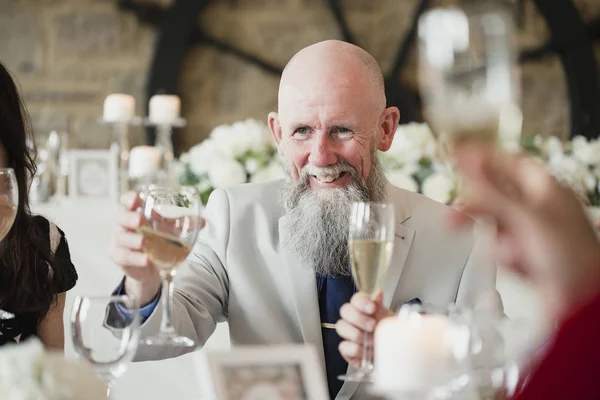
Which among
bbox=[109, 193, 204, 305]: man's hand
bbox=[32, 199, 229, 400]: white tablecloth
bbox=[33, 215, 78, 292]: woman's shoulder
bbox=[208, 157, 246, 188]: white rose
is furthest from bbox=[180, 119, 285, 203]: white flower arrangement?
bbox=[109, 193, 204, 305]: man's hand

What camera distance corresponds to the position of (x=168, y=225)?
1.33m

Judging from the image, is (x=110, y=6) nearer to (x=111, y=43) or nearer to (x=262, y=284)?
(x=111, y=43)

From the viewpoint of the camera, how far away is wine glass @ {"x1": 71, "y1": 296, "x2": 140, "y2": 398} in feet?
3.76

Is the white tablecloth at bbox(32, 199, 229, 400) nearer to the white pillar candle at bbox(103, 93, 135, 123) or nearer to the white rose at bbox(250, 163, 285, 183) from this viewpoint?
the white pillar candle at bbox(103, 93, 135, 123)

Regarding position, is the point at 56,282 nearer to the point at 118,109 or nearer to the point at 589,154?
the point at 118,109

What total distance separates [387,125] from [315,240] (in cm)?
35

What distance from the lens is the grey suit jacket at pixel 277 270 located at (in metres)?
2.03

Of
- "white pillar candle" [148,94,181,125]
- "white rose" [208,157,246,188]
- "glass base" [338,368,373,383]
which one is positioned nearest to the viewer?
"glass base" [338,368,373,383]

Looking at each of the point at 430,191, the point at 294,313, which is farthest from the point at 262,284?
the point at 430,191

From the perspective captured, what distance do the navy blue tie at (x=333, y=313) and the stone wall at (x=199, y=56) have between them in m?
3.24

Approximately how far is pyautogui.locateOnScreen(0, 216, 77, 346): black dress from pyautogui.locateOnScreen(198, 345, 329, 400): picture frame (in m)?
0.80

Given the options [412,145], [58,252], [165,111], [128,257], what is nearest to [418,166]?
[412,145]

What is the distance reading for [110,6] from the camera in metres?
5.20

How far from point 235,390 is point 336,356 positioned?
88 cm
